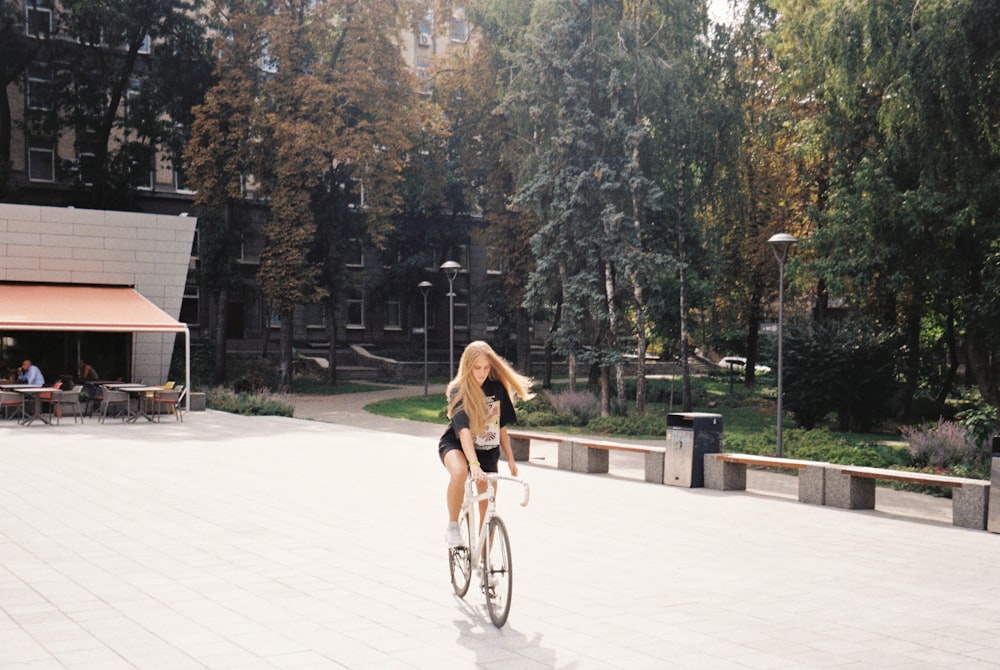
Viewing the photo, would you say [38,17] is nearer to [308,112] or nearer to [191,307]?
[191,307]

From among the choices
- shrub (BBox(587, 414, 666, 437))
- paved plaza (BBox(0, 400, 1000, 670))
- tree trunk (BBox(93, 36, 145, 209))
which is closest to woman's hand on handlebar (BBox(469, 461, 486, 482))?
paved plaza (BBox(0, 400, 1000, 670))

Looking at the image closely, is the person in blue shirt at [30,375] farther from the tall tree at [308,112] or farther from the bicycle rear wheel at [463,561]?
the bicycle rear wheel at [463,561]

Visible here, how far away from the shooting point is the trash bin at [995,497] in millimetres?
10828

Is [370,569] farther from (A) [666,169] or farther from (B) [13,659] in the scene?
(A) [666,169]

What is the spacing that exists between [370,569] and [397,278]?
4355cm

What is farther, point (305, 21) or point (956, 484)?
point (305, 21)

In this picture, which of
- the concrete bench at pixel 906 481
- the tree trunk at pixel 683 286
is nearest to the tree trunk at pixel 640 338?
the tree trunk at pixel 683 286

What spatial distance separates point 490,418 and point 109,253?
26.5 meters

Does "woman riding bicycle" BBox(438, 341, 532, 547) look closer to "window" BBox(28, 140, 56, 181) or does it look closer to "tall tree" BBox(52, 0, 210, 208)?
"tall tree" BBox(52, 0, 210, 208)

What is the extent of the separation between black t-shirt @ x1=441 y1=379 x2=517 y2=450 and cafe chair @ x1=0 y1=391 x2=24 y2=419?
21099 mm

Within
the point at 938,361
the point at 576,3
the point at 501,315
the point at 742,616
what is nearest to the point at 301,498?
the point at 742,616

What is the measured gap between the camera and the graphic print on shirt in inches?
271

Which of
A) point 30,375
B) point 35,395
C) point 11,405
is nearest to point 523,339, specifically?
point 30,375

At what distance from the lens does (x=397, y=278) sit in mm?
51562
